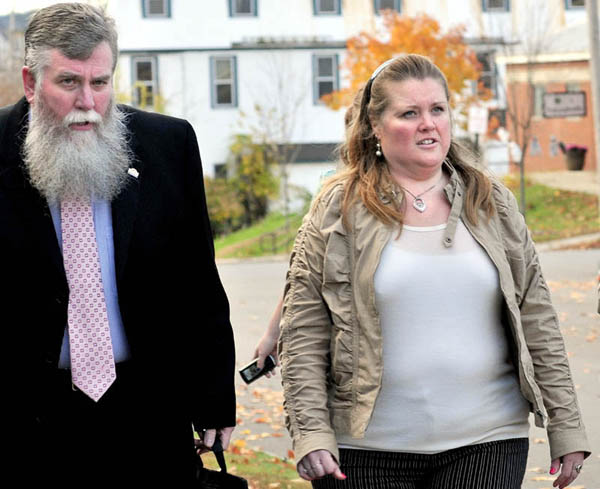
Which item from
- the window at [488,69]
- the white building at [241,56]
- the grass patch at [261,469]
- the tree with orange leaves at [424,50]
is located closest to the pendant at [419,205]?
the grass patch at [261,469]

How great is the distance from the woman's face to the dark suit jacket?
68 centimetres

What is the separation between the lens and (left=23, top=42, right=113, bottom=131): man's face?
3332 mm

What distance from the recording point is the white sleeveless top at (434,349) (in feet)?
11.1

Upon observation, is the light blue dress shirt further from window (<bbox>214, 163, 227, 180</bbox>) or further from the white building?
the white building

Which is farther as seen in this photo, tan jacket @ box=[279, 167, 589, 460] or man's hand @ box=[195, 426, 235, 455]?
man's hand @ box=[195, 426, 235, 455]

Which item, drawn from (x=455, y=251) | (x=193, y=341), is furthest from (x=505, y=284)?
(x=193, y=341)

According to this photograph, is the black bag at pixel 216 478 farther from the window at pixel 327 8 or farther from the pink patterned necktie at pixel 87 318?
the window at pixel 327 8

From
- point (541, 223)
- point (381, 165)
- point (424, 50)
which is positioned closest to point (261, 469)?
point (381, 165)

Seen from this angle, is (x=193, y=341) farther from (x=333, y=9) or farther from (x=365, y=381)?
(x=333, y=9)

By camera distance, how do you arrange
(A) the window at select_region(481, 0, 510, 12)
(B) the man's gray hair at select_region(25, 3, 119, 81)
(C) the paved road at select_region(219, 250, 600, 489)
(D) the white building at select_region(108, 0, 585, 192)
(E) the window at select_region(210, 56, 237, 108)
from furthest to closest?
(E) the window at select_region(210, 56, 237, 108)
(D) the white building at select_region(108, 0, 585, 192)
(A) the window at select_region(481, 0, 510, 12)
(C) the paved road at select_region(219, 250, 600, 489)
(B) the man's gray hair at select_region(25, 3, 119, 81)

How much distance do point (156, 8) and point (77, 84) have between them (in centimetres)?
3803

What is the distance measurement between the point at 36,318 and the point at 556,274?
51.4 ft

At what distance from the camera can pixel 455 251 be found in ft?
11.3

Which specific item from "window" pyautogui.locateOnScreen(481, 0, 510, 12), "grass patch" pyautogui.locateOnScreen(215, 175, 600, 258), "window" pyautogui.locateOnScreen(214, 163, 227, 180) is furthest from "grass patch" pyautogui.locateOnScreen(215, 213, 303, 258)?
"window" pyautogui.locateOnScreen(481, 0, 510, 12)
